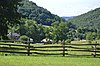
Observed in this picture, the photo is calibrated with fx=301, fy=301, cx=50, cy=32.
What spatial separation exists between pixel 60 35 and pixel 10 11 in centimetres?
13835

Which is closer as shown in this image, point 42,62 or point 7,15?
point 42,62

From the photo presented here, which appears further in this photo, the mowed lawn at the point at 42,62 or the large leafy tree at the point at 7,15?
the large leafy tree at the point at 7,15

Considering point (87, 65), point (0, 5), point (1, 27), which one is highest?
point (0, 5)

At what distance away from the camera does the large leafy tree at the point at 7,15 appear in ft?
125

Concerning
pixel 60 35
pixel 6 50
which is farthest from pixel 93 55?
pixel 60 35

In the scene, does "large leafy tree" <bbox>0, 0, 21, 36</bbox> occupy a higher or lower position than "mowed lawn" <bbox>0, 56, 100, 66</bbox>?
higher

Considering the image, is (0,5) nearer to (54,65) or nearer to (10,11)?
(10,11)

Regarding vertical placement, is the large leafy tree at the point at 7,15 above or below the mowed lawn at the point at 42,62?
above

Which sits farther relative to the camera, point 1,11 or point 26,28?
point 26,28

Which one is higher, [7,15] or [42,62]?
[7,15]

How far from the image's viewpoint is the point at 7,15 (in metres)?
38.7

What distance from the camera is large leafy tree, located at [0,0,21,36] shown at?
3809cm

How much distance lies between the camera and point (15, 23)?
40.7m

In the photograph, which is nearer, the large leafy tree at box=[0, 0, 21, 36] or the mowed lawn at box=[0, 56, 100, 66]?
the mowed lawn at box=[0, 56, 100, 66]
